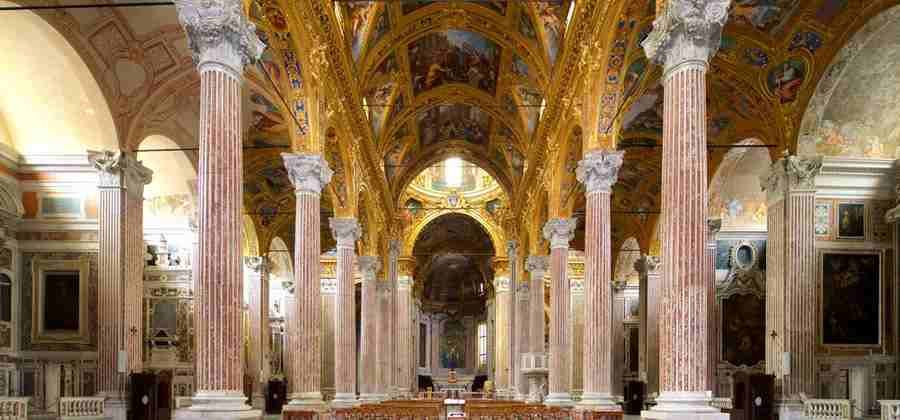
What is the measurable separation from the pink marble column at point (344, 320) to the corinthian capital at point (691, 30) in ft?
47.2

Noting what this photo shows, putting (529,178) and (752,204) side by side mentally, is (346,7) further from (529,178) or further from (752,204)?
(752,204)

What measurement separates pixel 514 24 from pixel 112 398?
1530cm

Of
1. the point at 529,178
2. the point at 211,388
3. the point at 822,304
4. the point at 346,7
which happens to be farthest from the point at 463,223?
the point at 211,388

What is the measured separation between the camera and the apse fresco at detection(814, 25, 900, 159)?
1689cm

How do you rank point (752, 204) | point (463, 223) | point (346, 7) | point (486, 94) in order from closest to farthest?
point (346, 7)
point (752, 204)
point (486, 94)
point (463, 223)

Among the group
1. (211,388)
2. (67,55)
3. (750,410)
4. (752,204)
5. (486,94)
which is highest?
(486,94)

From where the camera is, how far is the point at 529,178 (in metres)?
31.0

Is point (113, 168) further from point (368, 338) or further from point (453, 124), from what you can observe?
point (453, 124)

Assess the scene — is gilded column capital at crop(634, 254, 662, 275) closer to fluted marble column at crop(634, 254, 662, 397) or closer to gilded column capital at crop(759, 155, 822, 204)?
fluted marble column at crop(634, 254, 662, 397)

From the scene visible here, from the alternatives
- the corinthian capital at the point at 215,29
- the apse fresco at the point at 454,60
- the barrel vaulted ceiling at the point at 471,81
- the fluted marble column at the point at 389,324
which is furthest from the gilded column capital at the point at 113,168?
the fluted marble column at the point at 389,324

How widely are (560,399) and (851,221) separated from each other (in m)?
9.24

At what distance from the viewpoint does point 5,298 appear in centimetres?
1831

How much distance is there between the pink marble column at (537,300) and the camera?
31.4m

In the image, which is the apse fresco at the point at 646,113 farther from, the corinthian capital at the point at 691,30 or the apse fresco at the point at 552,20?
the corinthian capital at the point at 691,30
